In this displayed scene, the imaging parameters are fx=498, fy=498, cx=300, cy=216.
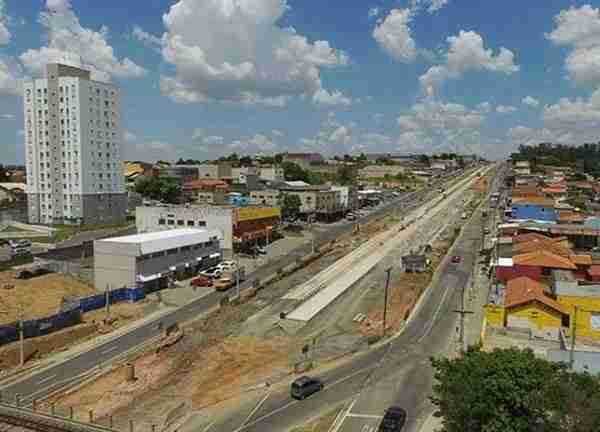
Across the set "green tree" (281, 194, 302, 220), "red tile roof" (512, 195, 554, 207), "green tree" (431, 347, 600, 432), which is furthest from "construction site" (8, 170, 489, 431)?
"red tile roof" (512, 195, 554, 207)

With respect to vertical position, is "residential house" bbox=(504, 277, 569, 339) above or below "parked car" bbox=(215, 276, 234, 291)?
above

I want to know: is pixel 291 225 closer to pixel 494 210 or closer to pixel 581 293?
pixel 494 210

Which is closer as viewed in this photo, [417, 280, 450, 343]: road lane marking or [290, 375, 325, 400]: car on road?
[290, 375, 325, 400]: car on road

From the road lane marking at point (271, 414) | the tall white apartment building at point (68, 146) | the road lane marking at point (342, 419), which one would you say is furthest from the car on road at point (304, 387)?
the tall white apartment building at point (68, 146)

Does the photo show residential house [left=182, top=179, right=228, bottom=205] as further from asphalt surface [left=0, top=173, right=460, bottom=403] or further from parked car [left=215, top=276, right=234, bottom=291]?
asphalt surface [left=0, top=173, right=460, bottom=403]

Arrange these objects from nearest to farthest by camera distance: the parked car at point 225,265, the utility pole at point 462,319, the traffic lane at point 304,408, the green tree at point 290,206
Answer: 1. the traffic lane at point 304,408
2. the utility pole at point 462,319
3. the parked car at point 225,265
4. the green tree at point 290,206

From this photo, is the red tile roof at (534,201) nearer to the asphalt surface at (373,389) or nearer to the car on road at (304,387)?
the asphalt surface at (373,389)

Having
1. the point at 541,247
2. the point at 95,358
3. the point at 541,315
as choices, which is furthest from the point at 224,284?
the point at 541,247

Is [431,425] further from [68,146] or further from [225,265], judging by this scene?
[68,146]
